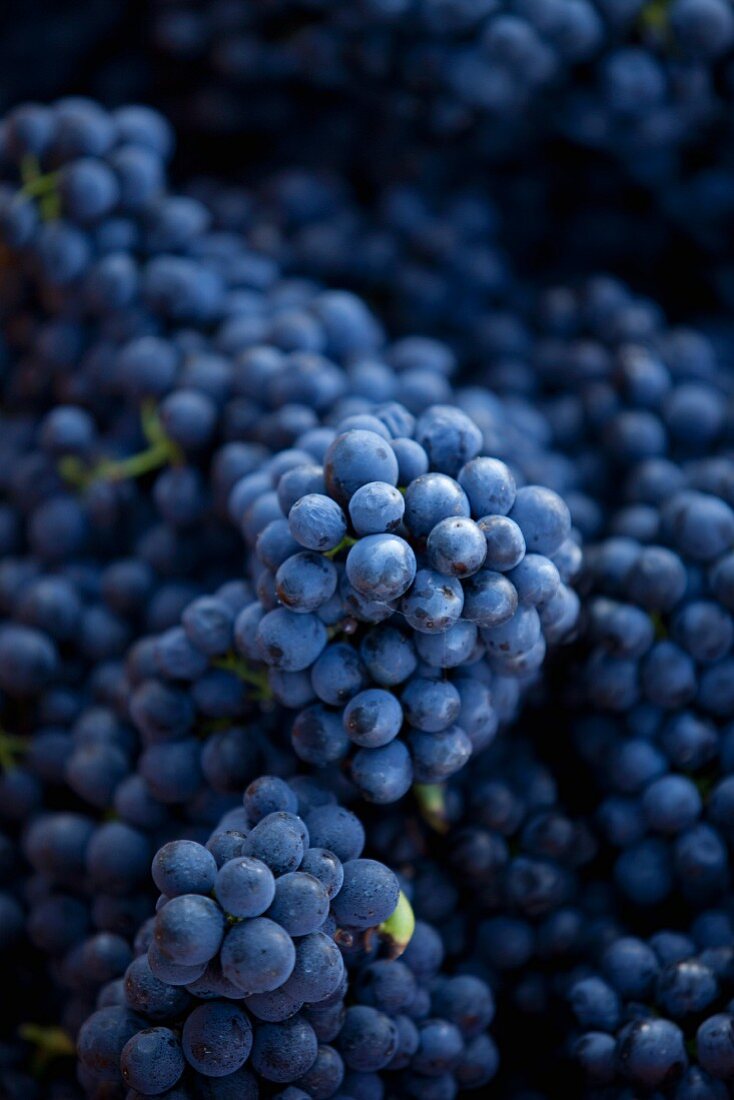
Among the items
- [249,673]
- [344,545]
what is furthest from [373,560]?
[249,673]

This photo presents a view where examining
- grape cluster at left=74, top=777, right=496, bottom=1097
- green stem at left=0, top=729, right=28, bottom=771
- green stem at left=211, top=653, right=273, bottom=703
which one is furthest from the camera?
green stem at left=0, top=729, right=28, bottom=771

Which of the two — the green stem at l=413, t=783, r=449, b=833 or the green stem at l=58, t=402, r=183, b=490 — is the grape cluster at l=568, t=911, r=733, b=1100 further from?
the green stem at l=58, t=402, r=183, b=490

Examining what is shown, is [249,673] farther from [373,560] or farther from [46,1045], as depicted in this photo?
[46,1045]

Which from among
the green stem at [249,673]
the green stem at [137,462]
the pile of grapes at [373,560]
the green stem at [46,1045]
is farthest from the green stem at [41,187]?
the green stem at [46,1045]

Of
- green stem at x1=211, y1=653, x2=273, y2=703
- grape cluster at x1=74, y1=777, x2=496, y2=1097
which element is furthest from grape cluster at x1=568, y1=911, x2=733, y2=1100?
green stem at x1=211, y1=653, x2=273, y2=703

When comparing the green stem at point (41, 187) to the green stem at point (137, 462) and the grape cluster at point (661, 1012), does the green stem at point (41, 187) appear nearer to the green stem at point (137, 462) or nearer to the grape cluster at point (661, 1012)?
the green stem at point (137, 462)

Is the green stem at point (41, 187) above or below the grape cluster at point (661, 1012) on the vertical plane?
above

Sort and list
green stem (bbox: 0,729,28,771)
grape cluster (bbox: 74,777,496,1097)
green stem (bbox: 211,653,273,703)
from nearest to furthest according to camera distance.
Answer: grape cluster (bbox: 74,777,496,1097) → green stem (bbox: 211,653,273,703) → green stem (bbox: 0,729,28,771)
